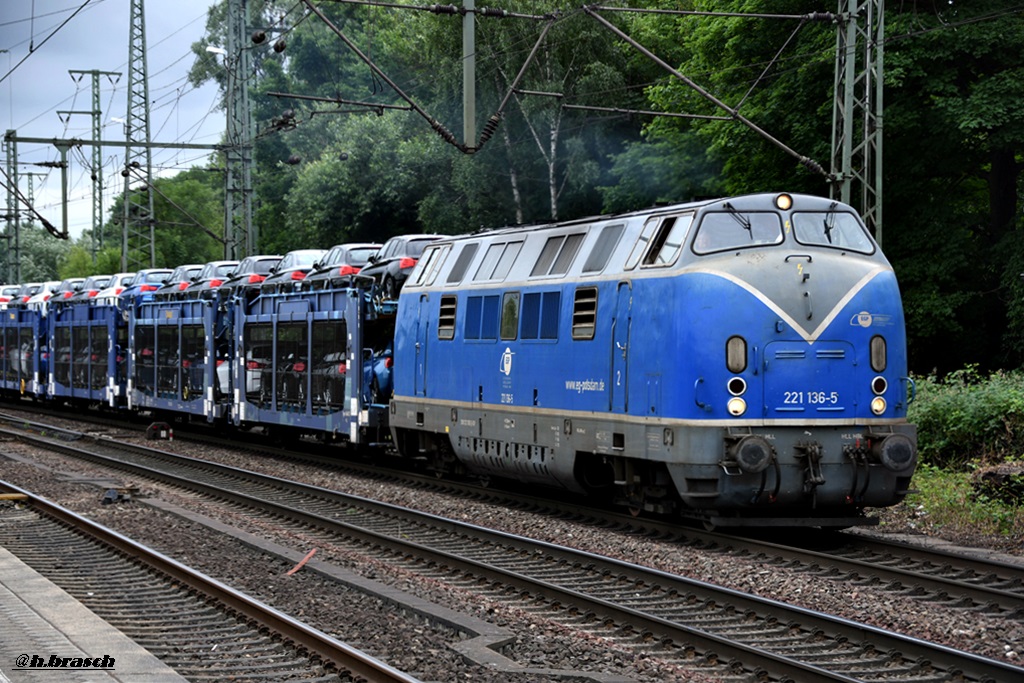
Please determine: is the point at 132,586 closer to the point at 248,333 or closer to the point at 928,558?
the point at 928,558

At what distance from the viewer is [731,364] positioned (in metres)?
13.1

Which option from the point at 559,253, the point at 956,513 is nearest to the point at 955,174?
the point at 956,513

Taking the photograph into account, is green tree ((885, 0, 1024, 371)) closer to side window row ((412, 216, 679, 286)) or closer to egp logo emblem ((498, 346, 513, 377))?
side window row ((412, 216, 679, 286))

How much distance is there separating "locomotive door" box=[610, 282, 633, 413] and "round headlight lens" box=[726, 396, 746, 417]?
1.39 metres

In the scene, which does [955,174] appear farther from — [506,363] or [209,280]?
[506,363]

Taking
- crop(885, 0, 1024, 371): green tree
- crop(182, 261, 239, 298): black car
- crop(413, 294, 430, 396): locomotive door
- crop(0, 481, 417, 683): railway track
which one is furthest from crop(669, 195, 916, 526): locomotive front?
crop(182, 261, 239, 298): black car

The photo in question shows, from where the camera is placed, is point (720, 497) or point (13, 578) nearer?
point (13, 578)

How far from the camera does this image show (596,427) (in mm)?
14672

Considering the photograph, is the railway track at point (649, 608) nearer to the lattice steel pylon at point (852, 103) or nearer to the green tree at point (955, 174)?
the lattice steel pylon at point (852, 103)

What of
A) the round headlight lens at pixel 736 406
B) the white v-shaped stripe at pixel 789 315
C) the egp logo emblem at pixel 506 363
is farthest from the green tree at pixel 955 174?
the round headlight lens at pixel 736 406

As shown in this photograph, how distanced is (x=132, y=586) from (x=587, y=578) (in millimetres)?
4040

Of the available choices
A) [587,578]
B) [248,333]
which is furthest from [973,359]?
[587,578]

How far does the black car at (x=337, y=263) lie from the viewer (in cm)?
2297

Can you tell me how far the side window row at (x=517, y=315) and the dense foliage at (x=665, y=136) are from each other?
3079 millimetres
